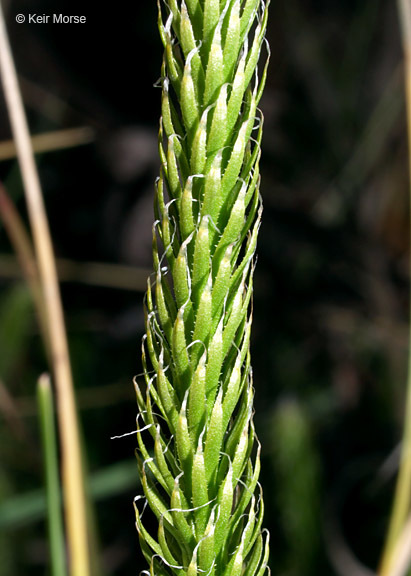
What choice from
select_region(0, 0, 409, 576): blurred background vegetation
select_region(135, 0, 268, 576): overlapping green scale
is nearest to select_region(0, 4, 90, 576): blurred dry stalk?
select_region(135, 0, 268, 576): overlapping green scale

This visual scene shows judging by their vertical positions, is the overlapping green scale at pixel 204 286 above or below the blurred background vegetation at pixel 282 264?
below

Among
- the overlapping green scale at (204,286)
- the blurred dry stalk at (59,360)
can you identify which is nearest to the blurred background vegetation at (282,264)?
the blurred dry stalk at (59,360)

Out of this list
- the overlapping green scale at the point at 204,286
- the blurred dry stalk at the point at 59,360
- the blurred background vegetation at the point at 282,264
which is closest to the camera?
the overlapping green scale at the point at 204,286

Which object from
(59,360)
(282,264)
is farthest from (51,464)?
(282,264)

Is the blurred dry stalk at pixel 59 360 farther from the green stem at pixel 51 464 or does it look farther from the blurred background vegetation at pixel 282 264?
the blurred background vegetation at pixel 282 264

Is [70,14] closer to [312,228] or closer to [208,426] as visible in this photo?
[312,228]

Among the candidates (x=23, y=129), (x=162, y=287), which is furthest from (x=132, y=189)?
(x=162, y=287)

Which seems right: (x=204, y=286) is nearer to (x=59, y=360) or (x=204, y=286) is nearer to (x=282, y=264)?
(x=59, y=360)
